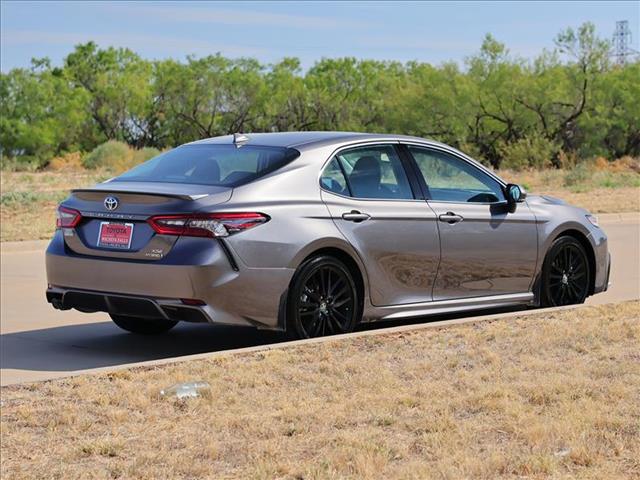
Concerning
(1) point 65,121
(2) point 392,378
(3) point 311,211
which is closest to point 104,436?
(2) point 392,378

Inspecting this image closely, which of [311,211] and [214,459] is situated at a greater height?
[311,211]

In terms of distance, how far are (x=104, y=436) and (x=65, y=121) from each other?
6937 cm

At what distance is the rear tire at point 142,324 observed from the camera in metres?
10.6

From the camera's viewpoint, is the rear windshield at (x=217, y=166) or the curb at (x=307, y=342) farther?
the rear windshield at (x=217, y=166)

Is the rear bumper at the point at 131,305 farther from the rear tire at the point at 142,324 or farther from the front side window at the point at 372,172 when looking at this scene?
the front side window at the point at 372,172

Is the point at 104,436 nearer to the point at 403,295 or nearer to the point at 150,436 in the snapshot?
the point at 150,436

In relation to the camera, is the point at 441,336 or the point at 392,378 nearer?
the point at 392,378

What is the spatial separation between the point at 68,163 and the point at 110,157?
26.5 ft

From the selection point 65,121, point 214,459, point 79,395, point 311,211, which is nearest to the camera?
point 214,459

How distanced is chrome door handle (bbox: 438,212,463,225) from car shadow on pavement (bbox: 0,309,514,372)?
96 cm

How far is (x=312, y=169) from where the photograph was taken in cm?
983

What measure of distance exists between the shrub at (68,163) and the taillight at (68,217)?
50208 millimetres

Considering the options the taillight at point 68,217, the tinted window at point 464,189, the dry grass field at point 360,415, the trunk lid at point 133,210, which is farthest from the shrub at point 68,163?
the dry grass field at point 360,415

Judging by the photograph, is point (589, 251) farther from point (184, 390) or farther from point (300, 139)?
point (184, 390)
